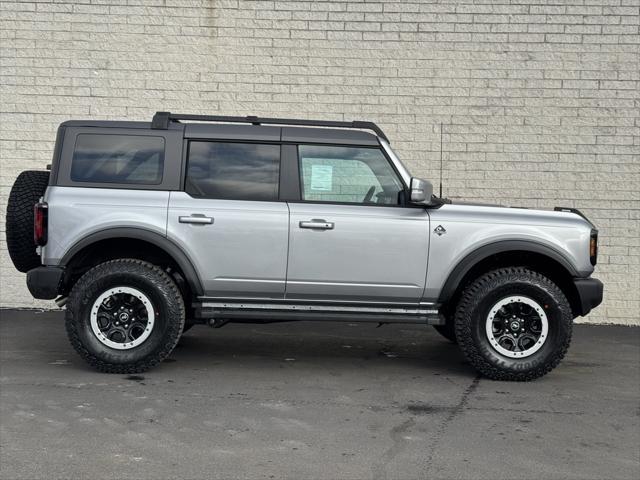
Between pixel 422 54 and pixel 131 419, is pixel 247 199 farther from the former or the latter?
pixel 422 54

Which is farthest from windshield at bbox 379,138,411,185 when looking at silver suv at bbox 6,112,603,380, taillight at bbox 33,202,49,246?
taillight at bbox 33,202,49,246

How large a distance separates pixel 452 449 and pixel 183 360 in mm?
3138

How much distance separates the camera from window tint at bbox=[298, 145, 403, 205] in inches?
277

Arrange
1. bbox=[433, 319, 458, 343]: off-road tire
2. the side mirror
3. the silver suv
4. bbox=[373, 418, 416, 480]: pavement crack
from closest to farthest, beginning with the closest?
1. bbox=[373, 418, 416, 480]: pavement crack
2. the side mirror
3. the silver suv
4. bbox=[433, 319, 458, 343]: off-road tire

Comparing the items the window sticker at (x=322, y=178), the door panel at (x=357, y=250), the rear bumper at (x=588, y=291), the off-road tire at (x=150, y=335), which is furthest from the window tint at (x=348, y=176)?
the rear bumper at (x=588, y=291)

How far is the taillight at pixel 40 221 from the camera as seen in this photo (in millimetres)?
6812

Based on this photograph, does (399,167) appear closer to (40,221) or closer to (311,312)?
(311,312)

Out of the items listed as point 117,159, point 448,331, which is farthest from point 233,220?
point 448,331

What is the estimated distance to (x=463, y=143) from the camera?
1010 centimetres

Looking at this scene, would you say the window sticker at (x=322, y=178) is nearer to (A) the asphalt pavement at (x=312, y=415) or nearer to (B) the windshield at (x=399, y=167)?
(B) the windshield at (x=399, y=167)

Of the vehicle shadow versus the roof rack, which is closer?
the roof rack

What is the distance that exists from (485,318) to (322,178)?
173cm

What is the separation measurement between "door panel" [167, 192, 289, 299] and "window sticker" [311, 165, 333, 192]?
33 cm

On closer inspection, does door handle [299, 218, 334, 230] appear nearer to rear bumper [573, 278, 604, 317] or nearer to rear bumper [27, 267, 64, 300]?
rear bumper [27, 267, 64, 300]
